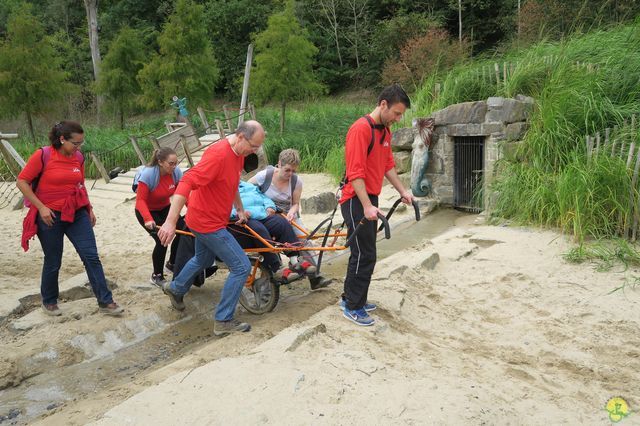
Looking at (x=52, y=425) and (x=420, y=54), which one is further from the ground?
(x=420, y=54)

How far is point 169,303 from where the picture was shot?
18.1ft

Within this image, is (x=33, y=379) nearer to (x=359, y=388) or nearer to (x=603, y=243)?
(x=359, y=388)

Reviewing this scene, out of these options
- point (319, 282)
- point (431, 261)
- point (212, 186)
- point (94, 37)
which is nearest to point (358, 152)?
point (212, 186)

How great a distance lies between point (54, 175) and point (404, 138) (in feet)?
23.1

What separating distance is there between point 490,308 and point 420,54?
1008 cm

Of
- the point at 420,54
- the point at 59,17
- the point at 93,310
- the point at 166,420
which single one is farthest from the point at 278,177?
the point at 59,17

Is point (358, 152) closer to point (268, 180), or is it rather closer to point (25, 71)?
point (268, 180)

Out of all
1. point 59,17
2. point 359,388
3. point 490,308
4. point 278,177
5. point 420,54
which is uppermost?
point 59,17

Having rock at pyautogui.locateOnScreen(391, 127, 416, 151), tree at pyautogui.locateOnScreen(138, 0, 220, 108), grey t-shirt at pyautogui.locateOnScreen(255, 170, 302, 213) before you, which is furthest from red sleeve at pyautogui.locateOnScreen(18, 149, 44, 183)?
tree at pyautogui.locateOnScreen(138, 0, 220, 108)

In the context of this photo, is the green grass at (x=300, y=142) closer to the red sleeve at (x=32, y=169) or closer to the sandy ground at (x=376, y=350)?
the sandy ground at (x=376, y=350)

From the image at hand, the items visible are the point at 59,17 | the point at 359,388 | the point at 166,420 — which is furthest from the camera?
the point at 59,17

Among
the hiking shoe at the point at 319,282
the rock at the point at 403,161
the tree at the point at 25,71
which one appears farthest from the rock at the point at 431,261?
the tree at the point at 25,71

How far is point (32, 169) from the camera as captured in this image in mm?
4676

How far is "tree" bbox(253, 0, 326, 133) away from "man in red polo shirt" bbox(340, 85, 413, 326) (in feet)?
36.7
